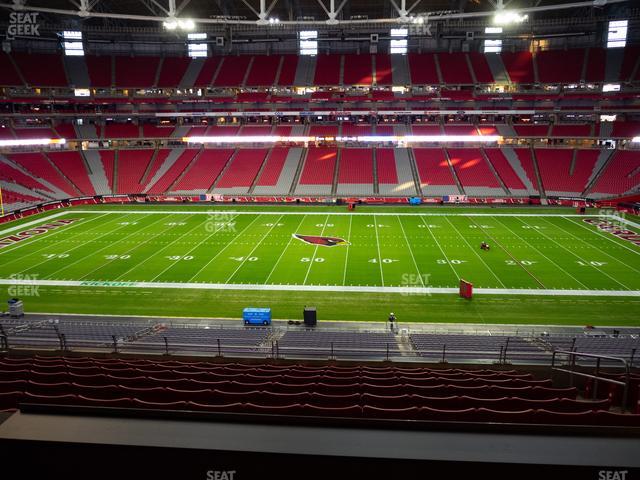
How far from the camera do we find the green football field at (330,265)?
75.5ft

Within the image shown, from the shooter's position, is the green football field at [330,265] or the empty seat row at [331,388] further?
the green football field at [330,265]

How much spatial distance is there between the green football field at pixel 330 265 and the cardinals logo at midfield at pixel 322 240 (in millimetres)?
81

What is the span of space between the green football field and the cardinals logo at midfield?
3.2 inches

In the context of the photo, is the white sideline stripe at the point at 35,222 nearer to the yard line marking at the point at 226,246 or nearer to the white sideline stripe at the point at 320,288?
the white sideline stripe at the point at 320,288

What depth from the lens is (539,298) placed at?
76.7 ft

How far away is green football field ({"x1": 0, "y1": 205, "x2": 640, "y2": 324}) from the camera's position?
23.0 meters

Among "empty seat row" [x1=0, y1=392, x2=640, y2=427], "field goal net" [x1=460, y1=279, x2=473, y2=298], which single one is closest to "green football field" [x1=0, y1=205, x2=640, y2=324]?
"field goal net" [x1=460, y1=279, x2=473, y2=298]

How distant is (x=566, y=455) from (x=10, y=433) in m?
4.02

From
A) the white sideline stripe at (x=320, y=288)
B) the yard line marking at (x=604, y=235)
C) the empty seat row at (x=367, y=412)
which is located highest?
the empty seat row at (x=367, y=412)

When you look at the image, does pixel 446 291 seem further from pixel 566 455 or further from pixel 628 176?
pixel 628 176

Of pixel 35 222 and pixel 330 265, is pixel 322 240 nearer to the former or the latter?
pixel 330 265

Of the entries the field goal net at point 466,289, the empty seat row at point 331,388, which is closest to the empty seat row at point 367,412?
the empty seat row at point 331,388

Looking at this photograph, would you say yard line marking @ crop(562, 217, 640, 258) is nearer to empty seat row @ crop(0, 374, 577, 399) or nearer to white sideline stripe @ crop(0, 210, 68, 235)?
empty seat row @ crop(0, 374, 577, 399)

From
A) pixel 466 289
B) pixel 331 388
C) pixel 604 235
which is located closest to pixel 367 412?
pixel 331 388
